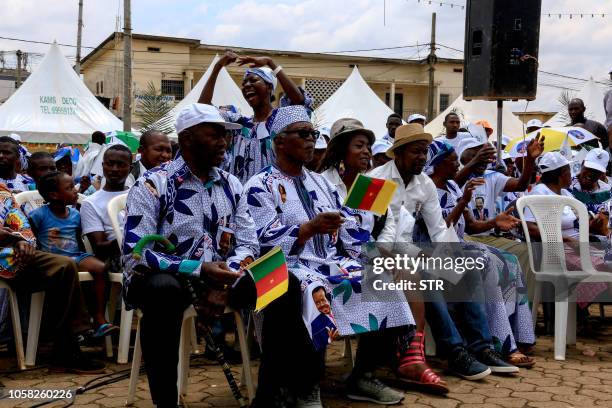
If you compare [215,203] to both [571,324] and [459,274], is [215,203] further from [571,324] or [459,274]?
[571,324]

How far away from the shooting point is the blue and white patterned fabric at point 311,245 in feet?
12.4

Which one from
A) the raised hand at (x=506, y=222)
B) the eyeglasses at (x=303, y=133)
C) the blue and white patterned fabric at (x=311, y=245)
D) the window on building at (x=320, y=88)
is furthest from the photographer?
the window on building at (x=320, y=88)

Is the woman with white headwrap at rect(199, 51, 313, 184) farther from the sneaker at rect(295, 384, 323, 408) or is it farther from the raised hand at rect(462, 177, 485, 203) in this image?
the sneaker at rect(295, 384, 323, 408)

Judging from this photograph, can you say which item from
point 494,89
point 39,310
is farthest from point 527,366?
point 494,89

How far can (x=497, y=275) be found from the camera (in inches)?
199

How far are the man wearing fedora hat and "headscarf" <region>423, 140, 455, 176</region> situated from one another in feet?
1.25

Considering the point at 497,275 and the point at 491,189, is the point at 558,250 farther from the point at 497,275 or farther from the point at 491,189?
the point at 491,189

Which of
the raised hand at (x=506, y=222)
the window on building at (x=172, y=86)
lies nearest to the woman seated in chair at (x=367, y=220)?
the raised hand at (x=506, y=222)

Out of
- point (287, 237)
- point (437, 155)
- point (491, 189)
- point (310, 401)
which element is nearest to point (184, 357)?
point (310, 401)

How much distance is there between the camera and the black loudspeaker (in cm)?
830

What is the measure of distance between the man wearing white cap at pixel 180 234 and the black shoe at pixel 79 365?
138 centimetres

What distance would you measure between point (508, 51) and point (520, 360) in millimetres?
4568

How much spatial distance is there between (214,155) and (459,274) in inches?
79.3

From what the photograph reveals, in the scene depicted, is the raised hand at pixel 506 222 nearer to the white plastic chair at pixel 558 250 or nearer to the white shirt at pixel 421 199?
the white plastic chair at pixel 558 250
